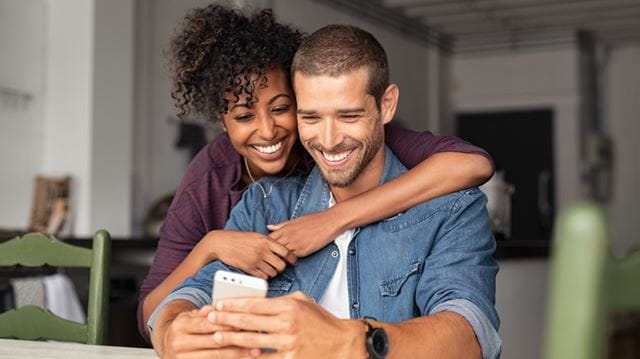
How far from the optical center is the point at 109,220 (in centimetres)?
545

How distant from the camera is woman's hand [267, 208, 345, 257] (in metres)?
1.69

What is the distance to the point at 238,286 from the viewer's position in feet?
4.23

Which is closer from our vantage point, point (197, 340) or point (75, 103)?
point (197, 340)

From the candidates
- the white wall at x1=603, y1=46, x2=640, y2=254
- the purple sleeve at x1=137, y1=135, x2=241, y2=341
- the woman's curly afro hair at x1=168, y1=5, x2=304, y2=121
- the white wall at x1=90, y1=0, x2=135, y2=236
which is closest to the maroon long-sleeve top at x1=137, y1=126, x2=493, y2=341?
the purple sleeve at x1=137, y1=135, x2=241, y2=341

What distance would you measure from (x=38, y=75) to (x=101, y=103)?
42cm

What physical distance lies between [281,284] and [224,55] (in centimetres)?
56

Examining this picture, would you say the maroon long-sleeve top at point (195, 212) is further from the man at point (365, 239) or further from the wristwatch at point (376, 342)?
the wristwatch at point (376, 342)

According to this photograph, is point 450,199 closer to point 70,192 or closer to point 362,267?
point 362,267

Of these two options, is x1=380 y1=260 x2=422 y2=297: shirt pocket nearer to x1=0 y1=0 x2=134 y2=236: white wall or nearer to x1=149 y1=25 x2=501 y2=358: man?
x1=149 y1=25 x2=501 y2=358: man

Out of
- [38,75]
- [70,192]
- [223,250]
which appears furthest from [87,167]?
[223,250]

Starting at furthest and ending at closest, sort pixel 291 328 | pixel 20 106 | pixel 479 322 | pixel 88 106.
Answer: pixel 88 106, pixel 20 106, pixel 479 322, pixel 291 328

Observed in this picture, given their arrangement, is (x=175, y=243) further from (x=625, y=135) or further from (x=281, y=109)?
(x=625, y=135)

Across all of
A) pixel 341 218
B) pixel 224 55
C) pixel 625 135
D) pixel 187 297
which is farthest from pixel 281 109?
pixel 625 135

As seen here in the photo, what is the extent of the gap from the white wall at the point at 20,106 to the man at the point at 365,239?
11.8 feet
